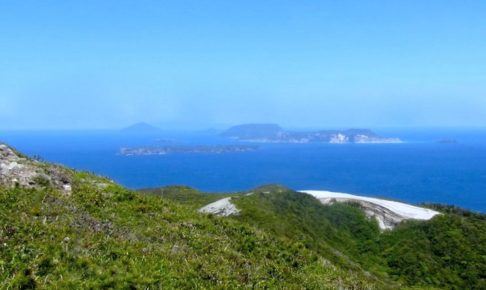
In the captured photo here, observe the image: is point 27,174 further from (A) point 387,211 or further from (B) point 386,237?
(A) point 387,211

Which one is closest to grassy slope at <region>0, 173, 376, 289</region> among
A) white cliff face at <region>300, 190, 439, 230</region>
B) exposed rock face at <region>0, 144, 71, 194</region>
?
exposed rock face at <region>0, 144, 71, 194</region>

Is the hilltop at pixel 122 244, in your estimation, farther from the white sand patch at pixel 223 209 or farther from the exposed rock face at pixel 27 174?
the white sand patch at pixel 223 209

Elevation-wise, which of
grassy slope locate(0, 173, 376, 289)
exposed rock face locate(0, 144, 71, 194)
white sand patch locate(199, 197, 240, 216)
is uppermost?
exposed rock face locate(0, 144, 71, 194)

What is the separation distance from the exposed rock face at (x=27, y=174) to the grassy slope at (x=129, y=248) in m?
0.71

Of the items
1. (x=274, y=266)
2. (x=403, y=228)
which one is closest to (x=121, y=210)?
(x=274, y=266)

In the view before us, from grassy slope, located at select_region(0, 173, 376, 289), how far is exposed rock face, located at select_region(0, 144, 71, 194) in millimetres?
710

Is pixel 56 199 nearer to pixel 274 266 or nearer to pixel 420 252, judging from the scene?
pixel 274 266

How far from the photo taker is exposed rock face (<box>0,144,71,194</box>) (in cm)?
1931

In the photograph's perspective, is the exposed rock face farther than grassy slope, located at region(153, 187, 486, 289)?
No

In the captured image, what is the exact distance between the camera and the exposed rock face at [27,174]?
1931cm

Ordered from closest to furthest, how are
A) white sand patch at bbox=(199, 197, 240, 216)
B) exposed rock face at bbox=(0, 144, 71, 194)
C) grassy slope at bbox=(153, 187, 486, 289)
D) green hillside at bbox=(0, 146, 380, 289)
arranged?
green hillside at bbox=(0, 146, 380, 289), exposed rock face at bbox=(0, 144, 71, 194), grassy slope at bbox=(153, 187, 486, 289), white sand patch at bbox=(199, 197, 240, 216)

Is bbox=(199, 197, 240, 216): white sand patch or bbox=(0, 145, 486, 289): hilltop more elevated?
bbox=(0, 145, 486, 289): hilltop

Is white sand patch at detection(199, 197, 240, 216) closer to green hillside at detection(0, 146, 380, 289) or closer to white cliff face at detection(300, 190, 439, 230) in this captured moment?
white cliff face at detection(300, 190, 439, 230)

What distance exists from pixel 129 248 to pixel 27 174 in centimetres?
953
